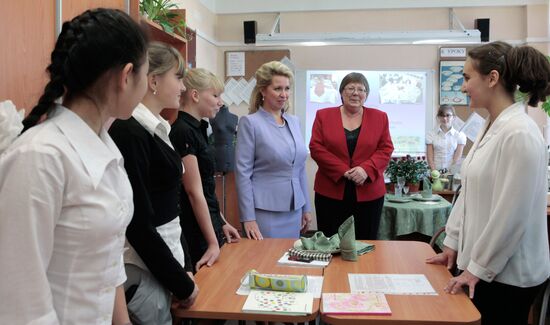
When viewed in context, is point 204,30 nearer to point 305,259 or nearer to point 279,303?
point 305,259

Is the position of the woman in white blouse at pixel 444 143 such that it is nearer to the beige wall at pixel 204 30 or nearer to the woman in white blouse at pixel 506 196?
the beige wall at pixel 204 30

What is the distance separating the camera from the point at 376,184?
2.98m

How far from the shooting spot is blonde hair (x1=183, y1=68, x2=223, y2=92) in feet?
7.09

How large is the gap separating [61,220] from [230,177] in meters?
4.38

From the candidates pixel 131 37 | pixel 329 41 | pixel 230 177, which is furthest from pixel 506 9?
pixel 131 37

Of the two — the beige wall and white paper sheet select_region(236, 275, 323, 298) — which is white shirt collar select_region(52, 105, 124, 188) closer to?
white paper sheet select_region(236, 275, 323, 298)

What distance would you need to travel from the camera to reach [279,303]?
153 centimetres

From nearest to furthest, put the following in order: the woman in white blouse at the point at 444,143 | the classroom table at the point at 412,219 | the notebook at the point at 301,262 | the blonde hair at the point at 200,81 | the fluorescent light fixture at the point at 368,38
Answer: the notebook at the point at 301,262
the blonde hair at the point at 200,81
the classroom table at the point at 412,219
the woman in white blouse at the point at 444,143
the fluorescent light fixture at the point at 368,38

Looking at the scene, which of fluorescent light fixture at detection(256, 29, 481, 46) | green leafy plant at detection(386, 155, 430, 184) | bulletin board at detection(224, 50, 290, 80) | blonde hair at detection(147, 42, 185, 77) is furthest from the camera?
bulletin board at detection(224, 50, 290, 80)

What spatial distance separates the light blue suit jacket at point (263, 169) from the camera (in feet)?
8.42

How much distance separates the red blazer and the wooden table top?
0.74 metres

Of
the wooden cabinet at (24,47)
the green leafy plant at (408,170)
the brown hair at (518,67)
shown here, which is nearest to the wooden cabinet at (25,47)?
the wooden cabinet at (24,47)

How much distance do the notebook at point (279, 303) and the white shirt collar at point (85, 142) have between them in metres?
0.68

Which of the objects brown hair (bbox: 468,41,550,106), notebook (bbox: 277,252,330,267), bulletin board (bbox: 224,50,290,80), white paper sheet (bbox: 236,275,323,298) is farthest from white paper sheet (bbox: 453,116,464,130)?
white paper sheet (bbox: 236,275,323,298)
